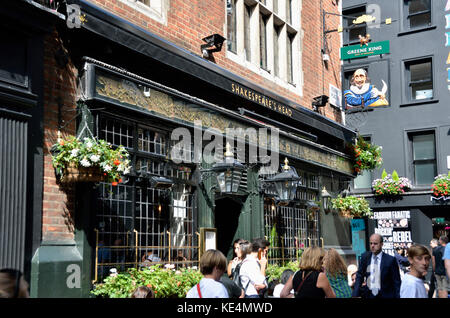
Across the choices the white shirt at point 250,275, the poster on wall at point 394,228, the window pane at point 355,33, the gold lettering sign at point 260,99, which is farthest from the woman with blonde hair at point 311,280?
the window pane at point 355,33

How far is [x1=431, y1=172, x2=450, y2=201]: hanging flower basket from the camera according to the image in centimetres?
2059

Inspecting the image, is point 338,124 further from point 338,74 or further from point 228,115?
point 228,115

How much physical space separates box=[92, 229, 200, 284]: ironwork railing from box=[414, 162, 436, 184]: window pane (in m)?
15.2

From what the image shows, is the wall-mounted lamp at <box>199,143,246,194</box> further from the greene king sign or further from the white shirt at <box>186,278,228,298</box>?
the greene king sign

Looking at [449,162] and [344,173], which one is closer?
[344,173]

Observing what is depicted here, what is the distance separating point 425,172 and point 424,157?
63cm

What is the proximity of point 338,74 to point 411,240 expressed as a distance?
335 inches

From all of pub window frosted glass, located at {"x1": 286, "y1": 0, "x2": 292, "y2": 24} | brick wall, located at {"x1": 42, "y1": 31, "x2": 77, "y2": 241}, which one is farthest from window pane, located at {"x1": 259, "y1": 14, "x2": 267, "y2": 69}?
brick wall, located at {"x1": 42, "y1": 31, "x2": 77, "y2": 241}

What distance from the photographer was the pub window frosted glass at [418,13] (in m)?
22.6

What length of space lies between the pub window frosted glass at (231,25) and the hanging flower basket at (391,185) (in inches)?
497

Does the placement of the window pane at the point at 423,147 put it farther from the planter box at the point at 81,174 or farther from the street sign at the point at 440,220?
the planter box at the point at 81,174

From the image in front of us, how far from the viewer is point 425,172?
72.5ft
